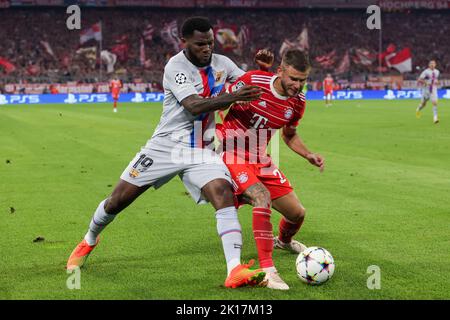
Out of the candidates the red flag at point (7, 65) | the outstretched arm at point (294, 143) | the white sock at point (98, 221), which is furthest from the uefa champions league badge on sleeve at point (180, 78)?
the red flag at point (7, 65)

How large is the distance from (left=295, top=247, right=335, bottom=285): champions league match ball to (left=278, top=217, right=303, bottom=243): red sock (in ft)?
3.60

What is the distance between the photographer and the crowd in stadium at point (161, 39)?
186ft

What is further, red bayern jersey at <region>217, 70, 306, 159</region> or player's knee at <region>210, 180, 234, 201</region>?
red bayern jersey at <region>217, 70, 306, 159</region>

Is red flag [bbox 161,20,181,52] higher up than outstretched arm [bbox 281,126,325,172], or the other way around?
red flag [bbox 161,20,181,52]

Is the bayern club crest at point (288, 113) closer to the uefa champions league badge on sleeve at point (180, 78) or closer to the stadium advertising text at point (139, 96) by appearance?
the uefa champions league badge on sleeve at point (180, 78)

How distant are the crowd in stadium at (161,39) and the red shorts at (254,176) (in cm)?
4686

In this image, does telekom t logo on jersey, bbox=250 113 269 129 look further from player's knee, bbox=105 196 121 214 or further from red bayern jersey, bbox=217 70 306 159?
player's knee, bbox=105 196 121 214

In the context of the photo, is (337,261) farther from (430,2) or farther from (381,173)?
(430,2)

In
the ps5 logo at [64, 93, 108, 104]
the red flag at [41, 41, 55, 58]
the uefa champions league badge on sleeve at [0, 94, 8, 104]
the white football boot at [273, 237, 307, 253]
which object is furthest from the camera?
the red flag at [41, 41, 55, 58]

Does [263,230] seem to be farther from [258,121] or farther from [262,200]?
[258,121]

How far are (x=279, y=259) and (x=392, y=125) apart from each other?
62.6 feet

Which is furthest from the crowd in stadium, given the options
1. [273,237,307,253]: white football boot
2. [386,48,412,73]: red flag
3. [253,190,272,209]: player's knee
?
[253,190,272,209]: player's knee

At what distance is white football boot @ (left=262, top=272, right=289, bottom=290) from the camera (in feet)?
19.0
